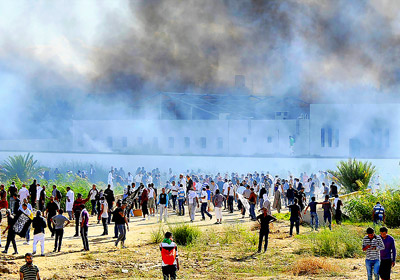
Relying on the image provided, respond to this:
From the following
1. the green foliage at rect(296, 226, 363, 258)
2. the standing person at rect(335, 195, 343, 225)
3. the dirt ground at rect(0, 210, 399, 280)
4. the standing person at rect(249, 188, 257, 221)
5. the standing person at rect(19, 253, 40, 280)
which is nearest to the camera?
the standing person at rect(19, 253, 40, 280)

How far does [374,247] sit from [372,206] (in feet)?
31.2

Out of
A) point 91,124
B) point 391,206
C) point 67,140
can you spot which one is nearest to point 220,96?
point 91,124

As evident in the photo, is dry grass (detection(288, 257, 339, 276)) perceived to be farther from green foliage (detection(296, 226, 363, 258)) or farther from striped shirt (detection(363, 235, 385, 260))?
striped shirt (detection(363, 235, 385, 260))

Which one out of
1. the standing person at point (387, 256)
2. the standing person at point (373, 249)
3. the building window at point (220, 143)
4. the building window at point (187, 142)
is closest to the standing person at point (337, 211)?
the standing person at point (373, 249)

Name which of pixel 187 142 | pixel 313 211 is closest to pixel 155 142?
pixel 187 142

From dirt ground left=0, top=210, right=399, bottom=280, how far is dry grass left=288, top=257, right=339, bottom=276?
0.18 metres

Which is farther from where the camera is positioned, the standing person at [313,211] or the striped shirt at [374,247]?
the standing person at [313,211]

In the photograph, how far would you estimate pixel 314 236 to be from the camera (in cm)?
1367

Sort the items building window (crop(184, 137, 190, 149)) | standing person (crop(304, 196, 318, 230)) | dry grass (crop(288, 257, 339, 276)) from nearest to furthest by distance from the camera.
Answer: dry grass (crop(288, 257, 339, 276)), standing person (crop(304, 196, 318, 230)), building window (crop(184, 137, 190, 149))

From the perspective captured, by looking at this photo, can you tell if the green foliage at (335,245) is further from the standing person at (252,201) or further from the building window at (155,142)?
the building window at (155,142)

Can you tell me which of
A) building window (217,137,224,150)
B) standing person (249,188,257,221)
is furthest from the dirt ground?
building window (217,137,224,150)

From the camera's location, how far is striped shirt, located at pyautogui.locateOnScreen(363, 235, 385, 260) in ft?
27.7

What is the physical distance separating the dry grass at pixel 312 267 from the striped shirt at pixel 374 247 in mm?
2303

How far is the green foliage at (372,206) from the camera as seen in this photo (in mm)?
16859
